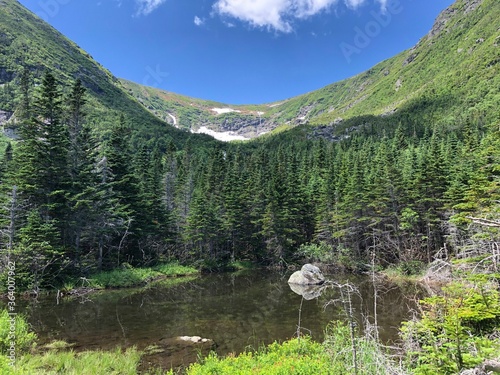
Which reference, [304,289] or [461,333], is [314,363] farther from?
[304,289]

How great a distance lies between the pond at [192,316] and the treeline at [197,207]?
14.1 ft

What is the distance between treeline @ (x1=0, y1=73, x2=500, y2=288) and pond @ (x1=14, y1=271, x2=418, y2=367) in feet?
14.1

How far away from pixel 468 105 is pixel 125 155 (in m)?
116

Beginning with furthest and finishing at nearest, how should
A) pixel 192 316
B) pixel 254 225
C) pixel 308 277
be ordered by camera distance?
1. pixel 254 225
2. pixel 308 277
3. pixel 192 316

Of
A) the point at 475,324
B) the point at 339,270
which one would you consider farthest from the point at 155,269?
the point at 475,324

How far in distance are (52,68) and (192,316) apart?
154 metres

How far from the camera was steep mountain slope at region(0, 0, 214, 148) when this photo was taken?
113812 mm

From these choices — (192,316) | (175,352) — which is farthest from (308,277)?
(175,352)

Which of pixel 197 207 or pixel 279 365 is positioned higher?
pixel 197 207

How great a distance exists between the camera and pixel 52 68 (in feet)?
441

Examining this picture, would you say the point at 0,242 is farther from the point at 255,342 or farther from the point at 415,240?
the point at 415,240

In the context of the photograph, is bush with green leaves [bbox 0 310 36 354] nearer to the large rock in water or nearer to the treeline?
the treeline

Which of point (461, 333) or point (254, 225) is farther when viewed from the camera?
point (254, 225)

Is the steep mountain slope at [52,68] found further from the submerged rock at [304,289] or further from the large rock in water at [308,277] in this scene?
the submerged rock at [304,289]
